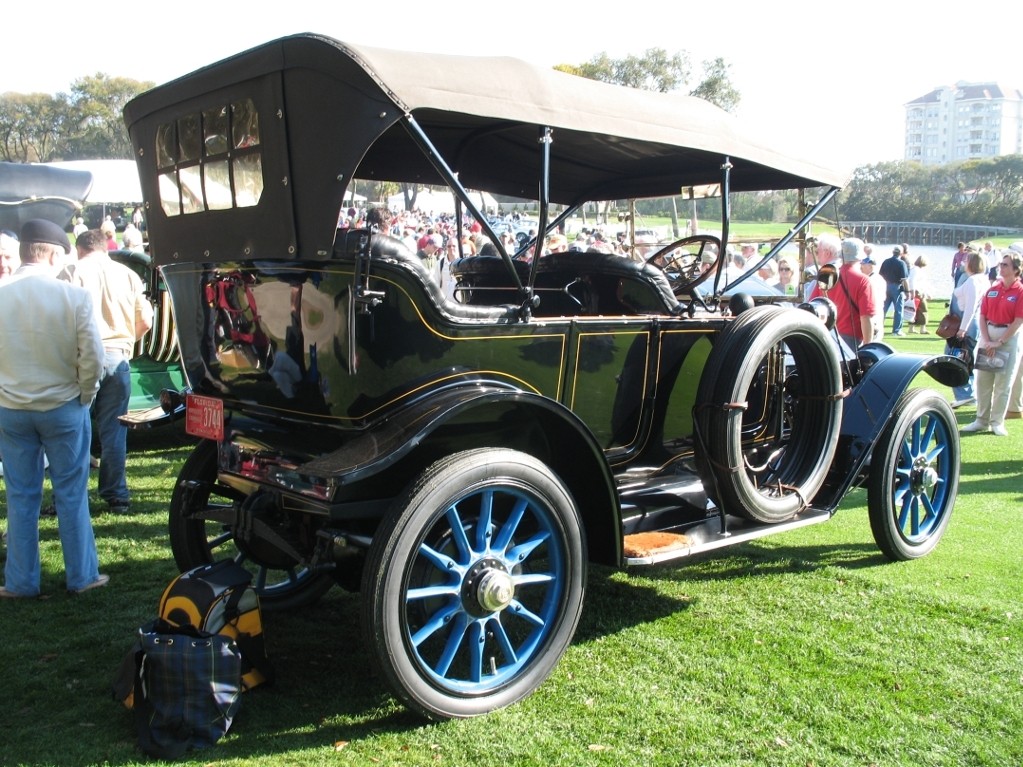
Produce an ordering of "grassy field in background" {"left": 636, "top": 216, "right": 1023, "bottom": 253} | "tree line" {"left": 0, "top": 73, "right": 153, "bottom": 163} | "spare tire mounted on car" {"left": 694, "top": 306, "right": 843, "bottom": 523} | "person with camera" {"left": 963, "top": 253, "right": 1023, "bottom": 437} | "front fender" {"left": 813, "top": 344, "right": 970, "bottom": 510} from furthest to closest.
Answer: "tree line" {"left": 0, "top": 73, "right": 153, "bottom": 163}, "person with camera" {"left": 963, "top": 253, "right": 1023, "bottom": 437}, "grassy field in background" {"left": 636, "top": 216, "right": 1023, "bottom": 253}, "front fender" {"left": 813, "top": 344, "right": 970, "bottom": 510}, "spare tire mounted on car" {"left": 694, "top": 306, "right": 843, "bottom": 523}

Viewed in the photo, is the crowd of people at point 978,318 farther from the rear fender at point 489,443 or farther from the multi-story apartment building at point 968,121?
the multi-story apartment building at point 968,121

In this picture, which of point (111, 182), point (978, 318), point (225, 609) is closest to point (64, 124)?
point (111, 182)

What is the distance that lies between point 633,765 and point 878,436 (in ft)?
8.04

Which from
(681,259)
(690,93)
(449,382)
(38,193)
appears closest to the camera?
(449,382)

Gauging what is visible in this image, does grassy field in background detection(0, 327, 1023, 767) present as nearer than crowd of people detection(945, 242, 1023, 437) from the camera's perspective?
Yes

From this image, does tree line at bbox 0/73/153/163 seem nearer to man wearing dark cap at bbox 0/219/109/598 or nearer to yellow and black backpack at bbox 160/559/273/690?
man wearing dark cap at bbox 0/219/109/598

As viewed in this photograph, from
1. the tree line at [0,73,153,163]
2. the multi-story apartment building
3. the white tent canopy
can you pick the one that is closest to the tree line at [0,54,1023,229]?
the tree line at [0,73,153,163]

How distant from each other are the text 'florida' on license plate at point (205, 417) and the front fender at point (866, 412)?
285 cm

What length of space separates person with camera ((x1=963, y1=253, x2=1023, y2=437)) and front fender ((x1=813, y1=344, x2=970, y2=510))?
3854 mm

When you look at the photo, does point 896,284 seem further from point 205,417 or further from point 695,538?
point 205,417

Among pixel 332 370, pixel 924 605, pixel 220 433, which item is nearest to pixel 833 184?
pixel 924 605

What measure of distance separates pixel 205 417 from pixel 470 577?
4.13 feet

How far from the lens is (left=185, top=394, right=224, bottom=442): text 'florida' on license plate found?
3.41 metres

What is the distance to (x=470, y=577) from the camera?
120 inches
